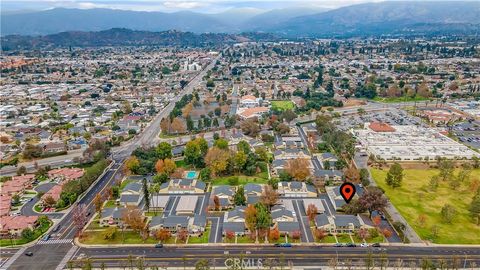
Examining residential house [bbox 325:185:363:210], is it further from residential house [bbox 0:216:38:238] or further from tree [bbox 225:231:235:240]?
residential house [bbox 0:216:38:238]

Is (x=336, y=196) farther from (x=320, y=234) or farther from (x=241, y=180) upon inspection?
(x=241, y=180)

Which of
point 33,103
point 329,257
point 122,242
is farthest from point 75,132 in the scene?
point 329,257

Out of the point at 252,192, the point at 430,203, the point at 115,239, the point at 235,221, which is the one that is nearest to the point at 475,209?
the point at 430,203

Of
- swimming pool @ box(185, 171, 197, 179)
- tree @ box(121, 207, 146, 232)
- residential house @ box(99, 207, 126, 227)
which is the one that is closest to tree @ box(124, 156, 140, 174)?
swimming pool @ box(185, 171, 197, 179)

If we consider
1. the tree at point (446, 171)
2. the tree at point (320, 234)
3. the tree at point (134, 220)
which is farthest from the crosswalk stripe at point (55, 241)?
the tree at point (446, 171)

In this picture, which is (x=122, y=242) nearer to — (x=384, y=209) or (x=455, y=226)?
(x=384, y=209)
